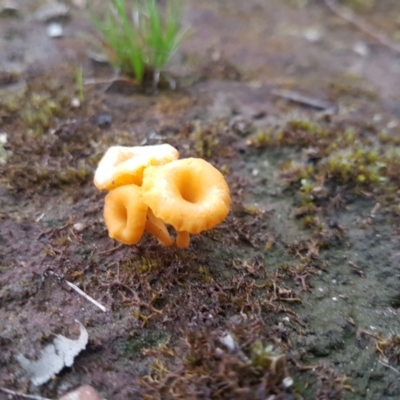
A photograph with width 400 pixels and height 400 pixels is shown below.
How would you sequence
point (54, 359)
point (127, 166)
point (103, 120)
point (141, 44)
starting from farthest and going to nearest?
point (141, 44) < point (103, 120) < point (127, 166) < point (54, 359)

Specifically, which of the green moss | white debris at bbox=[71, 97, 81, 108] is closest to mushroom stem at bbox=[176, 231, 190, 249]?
the green moss

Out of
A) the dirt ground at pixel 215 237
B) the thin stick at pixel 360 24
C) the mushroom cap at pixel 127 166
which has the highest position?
the mushroom cap at pixel 127 166

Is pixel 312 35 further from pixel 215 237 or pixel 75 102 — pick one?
pixel 215 237

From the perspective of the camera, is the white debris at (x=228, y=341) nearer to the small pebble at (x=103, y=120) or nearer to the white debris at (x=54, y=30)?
the small pebble at (x=103, y=120)

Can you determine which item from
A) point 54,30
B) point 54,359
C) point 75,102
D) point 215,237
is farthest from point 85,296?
point 54,30

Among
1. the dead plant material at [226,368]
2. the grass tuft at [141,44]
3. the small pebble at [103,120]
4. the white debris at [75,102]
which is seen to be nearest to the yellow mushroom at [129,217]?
the dead plant material at [226,368]

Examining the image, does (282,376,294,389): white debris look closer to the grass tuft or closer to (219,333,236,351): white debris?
(219,333,236,351): white debris

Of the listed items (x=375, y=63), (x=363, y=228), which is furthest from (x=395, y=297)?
(x=375, y=63)
